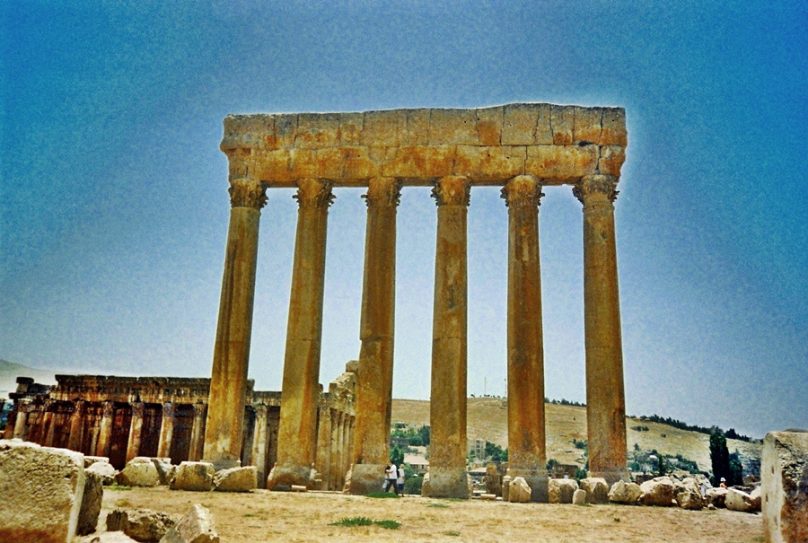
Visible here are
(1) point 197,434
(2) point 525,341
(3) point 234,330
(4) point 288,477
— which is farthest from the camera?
(1) point 197,434

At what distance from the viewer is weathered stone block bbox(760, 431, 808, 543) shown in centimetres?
650

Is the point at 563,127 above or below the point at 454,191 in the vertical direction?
above

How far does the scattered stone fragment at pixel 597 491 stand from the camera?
1822cm

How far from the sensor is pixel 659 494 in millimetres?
17297

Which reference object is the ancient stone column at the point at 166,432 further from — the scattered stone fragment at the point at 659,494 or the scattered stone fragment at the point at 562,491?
the scattered stone fragment at the point at 659,494

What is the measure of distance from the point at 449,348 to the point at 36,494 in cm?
1462

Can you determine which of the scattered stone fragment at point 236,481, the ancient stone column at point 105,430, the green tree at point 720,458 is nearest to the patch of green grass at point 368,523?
the scattered stone fragment at point 236,481

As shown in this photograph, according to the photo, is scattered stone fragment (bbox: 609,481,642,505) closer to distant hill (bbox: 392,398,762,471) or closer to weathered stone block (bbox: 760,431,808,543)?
weathered stone block (bbox: 760,431,808,543)

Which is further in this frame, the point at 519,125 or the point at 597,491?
the point at 519,125

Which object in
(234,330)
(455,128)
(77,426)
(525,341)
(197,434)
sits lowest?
(197,434)

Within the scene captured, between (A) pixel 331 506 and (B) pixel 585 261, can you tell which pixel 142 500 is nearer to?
(A) pixel 331 506

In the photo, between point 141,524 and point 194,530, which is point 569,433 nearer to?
point 141,524

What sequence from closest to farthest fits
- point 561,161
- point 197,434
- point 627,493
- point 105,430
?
point 627,493
point 561,161
point 197,434
point 105,430

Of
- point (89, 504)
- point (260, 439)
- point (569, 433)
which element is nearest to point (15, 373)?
point (569, 433)
